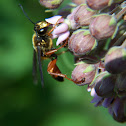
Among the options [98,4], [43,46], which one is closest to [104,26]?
[98,4]

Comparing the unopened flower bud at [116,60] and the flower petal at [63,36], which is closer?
the unopened flower bud at [116,60]

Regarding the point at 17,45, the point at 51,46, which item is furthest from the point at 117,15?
the point at 17,45

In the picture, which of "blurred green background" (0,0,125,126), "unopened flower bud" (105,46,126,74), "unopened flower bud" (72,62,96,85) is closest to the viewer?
"unopened flower bud" (105,46,126,74)

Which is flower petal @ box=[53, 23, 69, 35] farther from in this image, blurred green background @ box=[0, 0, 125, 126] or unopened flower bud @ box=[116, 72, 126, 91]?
blurred green background @ box=[0, 0, 125, 126]

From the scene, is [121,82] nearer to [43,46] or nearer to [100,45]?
[100,45]

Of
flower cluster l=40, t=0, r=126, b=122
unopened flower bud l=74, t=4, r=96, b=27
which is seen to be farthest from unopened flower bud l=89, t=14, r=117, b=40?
unopened flower bud l=74, t=4, r=96, b=27

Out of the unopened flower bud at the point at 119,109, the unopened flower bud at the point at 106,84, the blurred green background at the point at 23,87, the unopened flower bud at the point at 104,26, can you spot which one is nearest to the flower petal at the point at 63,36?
the unopened flower bud at the point at 104,26

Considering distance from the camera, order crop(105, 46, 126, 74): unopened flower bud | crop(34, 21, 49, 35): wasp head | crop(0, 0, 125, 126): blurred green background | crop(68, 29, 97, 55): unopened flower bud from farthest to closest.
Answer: crop(0, 0, 125, 126): blurred green background, crop(34, 21, 49, 35): wasp head, crop(68, 29, 97, 55): unopened flower bud, crop(105, 46, 126, 74): unopened flower bud

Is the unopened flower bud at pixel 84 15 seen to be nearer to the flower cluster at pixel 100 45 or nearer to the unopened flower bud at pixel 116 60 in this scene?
the flower cluster at pixel 100 45

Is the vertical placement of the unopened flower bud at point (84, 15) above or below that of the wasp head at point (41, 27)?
above
